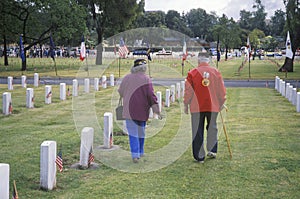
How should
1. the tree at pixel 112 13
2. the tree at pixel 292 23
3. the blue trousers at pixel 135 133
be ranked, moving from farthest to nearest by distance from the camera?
the tree at pixel 112 13 < the tree at pixel 292 23 < the blue trousers at pixel 135 133

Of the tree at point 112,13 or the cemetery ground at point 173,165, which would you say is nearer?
the cemetery ground at point 173,165

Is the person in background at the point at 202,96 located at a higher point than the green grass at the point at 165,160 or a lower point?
higher

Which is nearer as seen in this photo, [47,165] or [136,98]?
[47,165]

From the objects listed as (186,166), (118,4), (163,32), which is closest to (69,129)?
(186,166)

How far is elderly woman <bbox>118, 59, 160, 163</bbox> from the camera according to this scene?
827 centimetres

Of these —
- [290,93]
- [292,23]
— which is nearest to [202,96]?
[290,93]

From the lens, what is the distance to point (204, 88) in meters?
8.27

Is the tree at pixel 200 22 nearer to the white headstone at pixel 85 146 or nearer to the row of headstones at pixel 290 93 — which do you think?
the row of headstones at pixel 290 93

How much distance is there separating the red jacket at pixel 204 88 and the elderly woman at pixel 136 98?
2.34 feet

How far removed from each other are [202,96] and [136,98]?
1.26 metres

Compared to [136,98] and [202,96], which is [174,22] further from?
[136,98]

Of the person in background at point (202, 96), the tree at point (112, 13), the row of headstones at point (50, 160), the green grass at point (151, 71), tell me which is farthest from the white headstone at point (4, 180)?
the tree at point (112, 13)

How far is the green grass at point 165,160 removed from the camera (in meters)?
6.84

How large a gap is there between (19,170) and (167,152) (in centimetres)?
315
